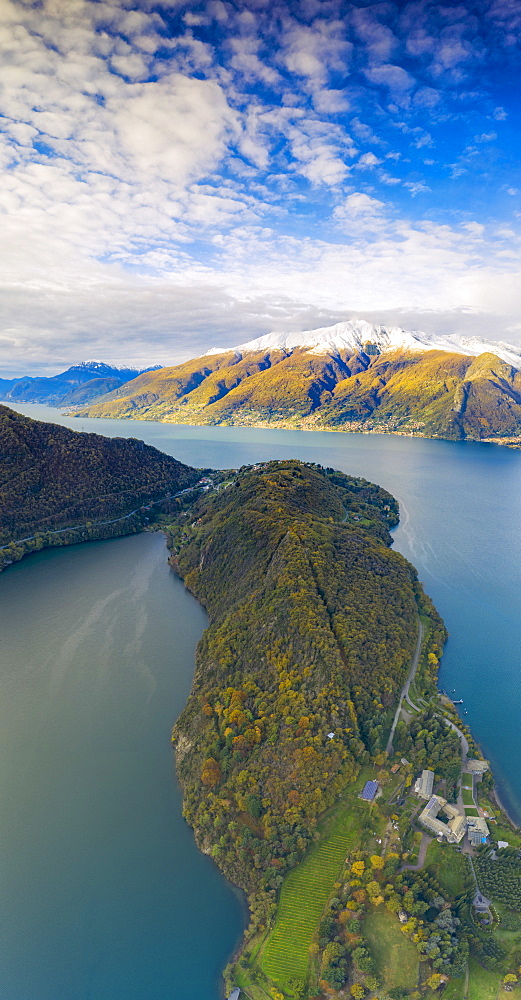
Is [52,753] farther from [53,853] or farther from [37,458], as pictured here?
[37,458]

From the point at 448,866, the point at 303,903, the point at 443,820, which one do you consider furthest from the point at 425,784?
the point at 303,903

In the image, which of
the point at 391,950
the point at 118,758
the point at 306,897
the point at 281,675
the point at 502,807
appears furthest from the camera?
the point at 281,675

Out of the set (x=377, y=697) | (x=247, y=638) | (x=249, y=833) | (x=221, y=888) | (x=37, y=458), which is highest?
(x=37, y=458)

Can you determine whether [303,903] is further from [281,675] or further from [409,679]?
[409,679]

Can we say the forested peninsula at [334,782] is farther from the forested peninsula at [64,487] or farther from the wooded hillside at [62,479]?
the wooded hillside at [62,479]

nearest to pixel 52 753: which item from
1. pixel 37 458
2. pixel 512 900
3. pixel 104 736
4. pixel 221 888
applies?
pixel 104 736

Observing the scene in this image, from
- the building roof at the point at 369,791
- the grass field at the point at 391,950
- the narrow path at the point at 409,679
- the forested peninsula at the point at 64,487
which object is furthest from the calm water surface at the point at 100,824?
the forested peninsula at the point at 64,487

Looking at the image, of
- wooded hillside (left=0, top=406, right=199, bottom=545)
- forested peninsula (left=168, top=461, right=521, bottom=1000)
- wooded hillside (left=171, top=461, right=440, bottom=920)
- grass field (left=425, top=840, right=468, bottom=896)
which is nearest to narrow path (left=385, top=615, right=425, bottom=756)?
forested peninsula (left=168, top=461, right=521, bottom=1000)
